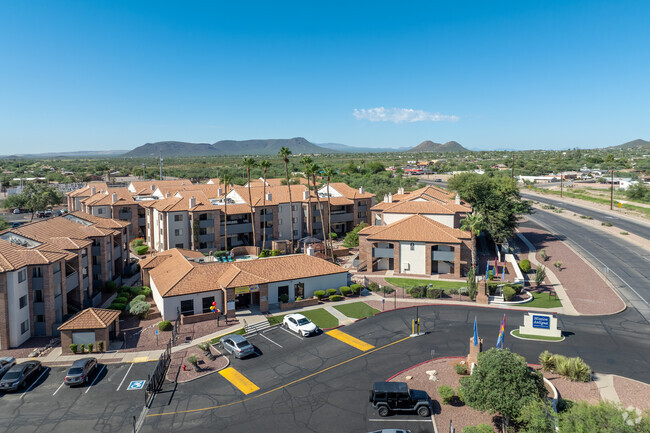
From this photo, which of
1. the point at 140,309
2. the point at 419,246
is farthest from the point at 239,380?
the point at 419,246

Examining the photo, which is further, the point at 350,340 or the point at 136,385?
the point at 350,340

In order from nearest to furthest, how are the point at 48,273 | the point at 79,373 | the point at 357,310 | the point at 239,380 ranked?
the point at 79,373
the point at 239,380
the point at 48,273
the point at 357,310

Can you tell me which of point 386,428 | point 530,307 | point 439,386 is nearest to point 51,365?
point 386,428

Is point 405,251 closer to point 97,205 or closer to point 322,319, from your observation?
point 322,319

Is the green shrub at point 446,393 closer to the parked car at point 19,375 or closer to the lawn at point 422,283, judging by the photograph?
the lawn at point 422,283

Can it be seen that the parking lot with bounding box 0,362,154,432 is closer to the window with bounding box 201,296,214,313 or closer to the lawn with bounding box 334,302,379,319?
the window with bounding box 201,296,214,313

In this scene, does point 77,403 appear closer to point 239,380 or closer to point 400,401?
point 239,380
